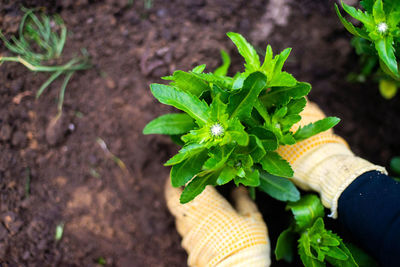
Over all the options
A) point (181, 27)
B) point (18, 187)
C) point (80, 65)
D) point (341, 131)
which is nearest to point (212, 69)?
point (181, 27)

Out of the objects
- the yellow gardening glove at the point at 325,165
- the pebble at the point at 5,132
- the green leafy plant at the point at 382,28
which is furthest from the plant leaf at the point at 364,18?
the pebble at the point at 5,132

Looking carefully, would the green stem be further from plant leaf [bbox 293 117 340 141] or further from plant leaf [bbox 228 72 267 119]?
plant leaf [bbox 293 117 340 141]

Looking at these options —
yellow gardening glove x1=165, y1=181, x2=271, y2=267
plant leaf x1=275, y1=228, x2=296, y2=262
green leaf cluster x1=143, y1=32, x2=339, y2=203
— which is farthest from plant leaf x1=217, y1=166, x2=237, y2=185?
plant leaf x1=275, y1=228, x2=296, y2=262

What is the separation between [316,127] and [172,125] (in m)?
0.56

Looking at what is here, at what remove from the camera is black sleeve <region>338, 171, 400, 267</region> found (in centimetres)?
114

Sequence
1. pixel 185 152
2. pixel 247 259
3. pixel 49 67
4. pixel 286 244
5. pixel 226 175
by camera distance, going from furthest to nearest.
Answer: pixel 49 67 < pixel 286 244 < pixel 247 259 < pixel 226 175 < pixel 185 152

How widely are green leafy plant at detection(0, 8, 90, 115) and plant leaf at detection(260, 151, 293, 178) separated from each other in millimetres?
1142

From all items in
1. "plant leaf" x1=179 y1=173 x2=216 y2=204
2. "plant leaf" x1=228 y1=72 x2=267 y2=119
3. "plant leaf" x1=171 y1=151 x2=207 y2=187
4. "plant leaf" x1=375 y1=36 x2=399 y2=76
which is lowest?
"plant leaf" x1=179 y1=173 x2=216 y2=204

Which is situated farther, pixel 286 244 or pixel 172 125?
pixel 286 244

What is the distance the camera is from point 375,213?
1185 millimetres

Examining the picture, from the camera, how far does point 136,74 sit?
183cm

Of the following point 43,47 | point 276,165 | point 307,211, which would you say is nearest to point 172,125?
point 276,165

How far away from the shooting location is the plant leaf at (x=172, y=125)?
127 centimetres

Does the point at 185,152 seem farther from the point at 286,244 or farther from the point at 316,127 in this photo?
the point at 286,244
